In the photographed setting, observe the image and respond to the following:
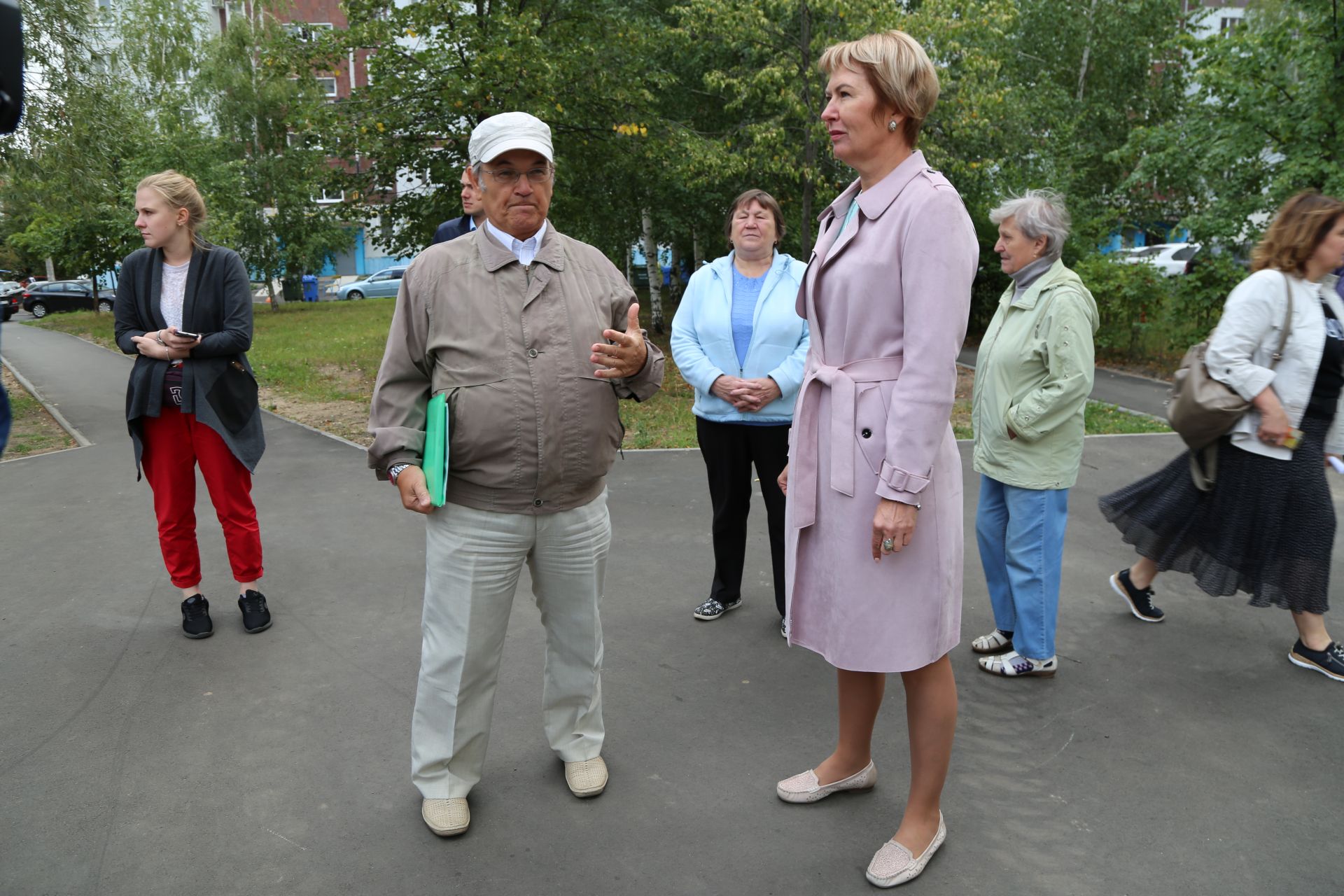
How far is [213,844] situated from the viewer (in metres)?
3.10

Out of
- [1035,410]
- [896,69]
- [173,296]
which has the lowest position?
[1035,410]

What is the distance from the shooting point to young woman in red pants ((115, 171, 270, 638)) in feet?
15.0

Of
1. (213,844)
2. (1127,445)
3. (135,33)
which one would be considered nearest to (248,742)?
(213,844)

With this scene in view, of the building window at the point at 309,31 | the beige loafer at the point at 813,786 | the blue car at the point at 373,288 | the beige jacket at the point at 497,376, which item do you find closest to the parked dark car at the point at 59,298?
the blue car at the point at 373,288

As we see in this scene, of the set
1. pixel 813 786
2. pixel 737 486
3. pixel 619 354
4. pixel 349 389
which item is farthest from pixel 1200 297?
pixel 619 354

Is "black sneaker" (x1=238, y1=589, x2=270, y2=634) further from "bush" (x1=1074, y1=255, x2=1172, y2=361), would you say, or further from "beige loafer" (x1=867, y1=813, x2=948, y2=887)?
"bush" (x1=1074, y1=255, x2=1172, y2=361)

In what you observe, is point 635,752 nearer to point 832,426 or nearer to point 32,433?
point 832,426

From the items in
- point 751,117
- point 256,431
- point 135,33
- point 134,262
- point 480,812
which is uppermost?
point 135,33

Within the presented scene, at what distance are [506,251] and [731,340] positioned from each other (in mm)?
1923

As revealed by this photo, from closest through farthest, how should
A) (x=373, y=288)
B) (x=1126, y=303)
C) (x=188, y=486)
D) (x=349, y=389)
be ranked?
(x=188, y=486) < (x=349, y=389) < (x=1126, y=303) < (x=373, y=288)

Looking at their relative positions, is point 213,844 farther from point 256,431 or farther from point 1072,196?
point 1072,196

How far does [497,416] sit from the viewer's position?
2.97 metres

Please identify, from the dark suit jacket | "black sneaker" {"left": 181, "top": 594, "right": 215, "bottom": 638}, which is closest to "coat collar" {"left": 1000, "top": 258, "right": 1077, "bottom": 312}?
the dark suit jacket

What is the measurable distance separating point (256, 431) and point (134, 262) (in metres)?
0.93
